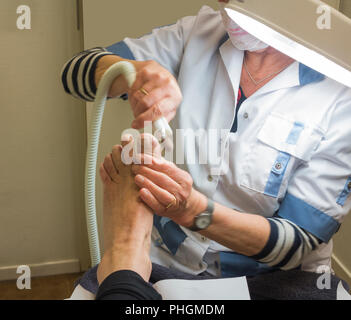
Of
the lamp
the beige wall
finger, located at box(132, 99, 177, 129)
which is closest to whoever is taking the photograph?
the lamp

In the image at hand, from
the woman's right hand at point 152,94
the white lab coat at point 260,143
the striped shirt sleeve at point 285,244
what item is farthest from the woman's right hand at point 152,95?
the striped shirt sleeve at point 285,244

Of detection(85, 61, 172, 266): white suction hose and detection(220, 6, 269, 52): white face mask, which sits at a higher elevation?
detection(220, 6, 269, 52): white face mask

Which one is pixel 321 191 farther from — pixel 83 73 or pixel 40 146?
pixel 40 146

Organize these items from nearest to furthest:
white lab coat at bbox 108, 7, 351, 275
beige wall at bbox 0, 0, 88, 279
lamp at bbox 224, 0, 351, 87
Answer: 1. lamp at bbox 224, 0, 351, 87
2. white lab coat at bbox 108, 7, 351, 275
3. beige wall at bbox 0, 0, 88, 279

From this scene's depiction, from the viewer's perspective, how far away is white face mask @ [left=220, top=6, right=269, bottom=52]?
636 millimetres

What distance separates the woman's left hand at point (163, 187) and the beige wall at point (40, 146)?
14.5 inches

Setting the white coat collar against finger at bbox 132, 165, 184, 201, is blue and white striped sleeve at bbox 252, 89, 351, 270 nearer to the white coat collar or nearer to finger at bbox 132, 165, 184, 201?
the white coat collar

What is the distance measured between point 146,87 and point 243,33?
173 millimetres

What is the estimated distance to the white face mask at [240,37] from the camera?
64cm

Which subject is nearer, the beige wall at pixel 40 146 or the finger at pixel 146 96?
the finger at pixel 146 96

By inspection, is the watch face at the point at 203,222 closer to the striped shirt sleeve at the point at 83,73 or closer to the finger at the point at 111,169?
the finger at the point at 111,169

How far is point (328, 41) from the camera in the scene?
440 mm

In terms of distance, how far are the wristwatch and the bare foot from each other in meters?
0.06

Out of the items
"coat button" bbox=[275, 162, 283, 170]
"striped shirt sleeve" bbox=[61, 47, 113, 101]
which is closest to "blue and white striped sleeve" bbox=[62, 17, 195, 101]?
"striped shirt sleeve" bbox=[61, 47, 113, 101]
